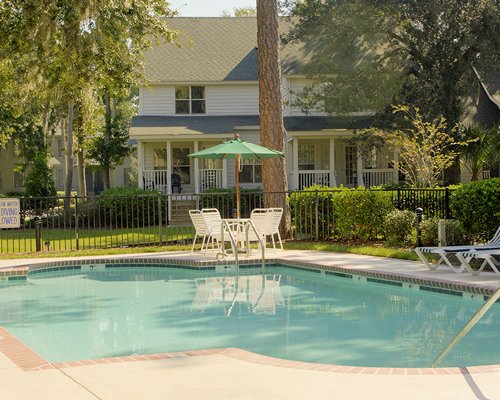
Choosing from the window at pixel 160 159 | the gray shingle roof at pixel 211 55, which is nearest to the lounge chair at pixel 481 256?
the gray shingle roof at pixel 211 55

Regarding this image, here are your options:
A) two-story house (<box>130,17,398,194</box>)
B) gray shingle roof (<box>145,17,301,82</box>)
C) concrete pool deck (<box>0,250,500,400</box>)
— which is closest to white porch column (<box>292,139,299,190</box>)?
two-story house (<box>130,17,398,194</box>)

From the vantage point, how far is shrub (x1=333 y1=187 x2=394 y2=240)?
16562mm

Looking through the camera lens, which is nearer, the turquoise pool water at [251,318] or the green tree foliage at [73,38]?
the turquoise pool water at [251,318]

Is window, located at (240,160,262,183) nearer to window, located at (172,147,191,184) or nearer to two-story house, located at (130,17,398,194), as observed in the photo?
two-story house, located at (130,17,398,194)

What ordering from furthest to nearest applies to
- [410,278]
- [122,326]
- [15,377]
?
[410,278], [122,326], [15,377]

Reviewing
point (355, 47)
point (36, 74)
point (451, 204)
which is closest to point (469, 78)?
point (355, 47)

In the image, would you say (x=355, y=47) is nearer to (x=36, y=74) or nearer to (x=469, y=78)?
(x=469, y=78)

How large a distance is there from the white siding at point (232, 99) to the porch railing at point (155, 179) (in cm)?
334

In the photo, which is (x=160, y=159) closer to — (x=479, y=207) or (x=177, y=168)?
(x=177, y=168)

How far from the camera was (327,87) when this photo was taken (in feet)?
86.8

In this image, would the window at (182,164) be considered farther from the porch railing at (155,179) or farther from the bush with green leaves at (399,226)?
the bush with green leaves at (399,226)

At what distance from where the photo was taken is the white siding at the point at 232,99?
100 ft

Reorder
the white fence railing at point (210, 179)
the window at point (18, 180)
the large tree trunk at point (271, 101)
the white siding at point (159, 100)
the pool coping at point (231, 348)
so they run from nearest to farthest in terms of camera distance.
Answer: the pool coping at point (231, 348) < the large tree trunk at point (271, 101) < the white fence railing at point (210, 179) < the white siding at point (159, 100) < the window at point (18, 180)

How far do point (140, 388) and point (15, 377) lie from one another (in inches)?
43.8
